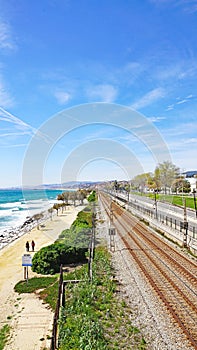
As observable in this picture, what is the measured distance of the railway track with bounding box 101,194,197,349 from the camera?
10297 millimetres

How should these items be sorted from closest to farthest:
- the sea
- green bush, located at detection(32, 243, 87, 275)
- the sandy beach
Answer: the sandy beach, green bush, located at detection(32, 243, 87, 275), the sea

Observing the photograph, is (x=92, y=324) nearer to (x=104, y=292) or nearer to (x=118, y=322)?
(x=118, y=322)

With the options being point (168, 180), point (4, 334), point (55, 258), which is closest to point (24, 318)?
point (4, 334)

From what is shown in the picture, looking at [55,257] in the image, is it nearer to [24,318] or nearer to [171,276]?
[24,318]

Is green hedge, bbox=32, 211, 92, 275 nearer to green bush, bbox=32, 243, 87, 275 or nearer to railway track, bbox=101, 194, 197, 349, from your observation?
green bush, bbox=32, 243, 87, 275

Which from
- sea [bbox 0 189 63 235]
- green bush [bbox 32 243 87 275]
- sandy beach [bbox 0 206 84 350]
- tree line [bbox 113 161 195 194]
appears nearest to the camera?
sandy beach [bbox 0 206 84 350]

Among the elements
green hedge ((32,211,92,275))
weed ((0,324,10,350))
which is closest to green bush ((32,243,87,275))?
green hedge ((32,211,92,275))

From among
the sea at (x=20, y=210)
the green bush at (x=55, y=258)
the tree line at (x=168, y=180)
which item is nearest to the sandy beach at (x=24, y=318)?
the green bush at (x=55, y=258)

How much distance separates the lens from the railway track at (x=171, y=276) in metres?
10.3

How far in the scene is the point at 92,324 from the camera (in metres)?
9.66

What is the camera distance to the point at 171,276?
1484cm

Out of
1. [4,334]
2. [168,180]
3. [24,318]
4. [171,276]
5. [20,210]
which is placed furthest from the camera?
[20,210]

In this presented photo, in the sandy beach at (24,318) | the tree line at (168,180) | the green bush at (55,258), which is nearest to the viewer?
the sandy beach at (24,318)

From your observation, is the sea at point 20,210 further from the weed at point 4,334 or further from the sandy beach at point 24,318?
the weed at point 4,334
